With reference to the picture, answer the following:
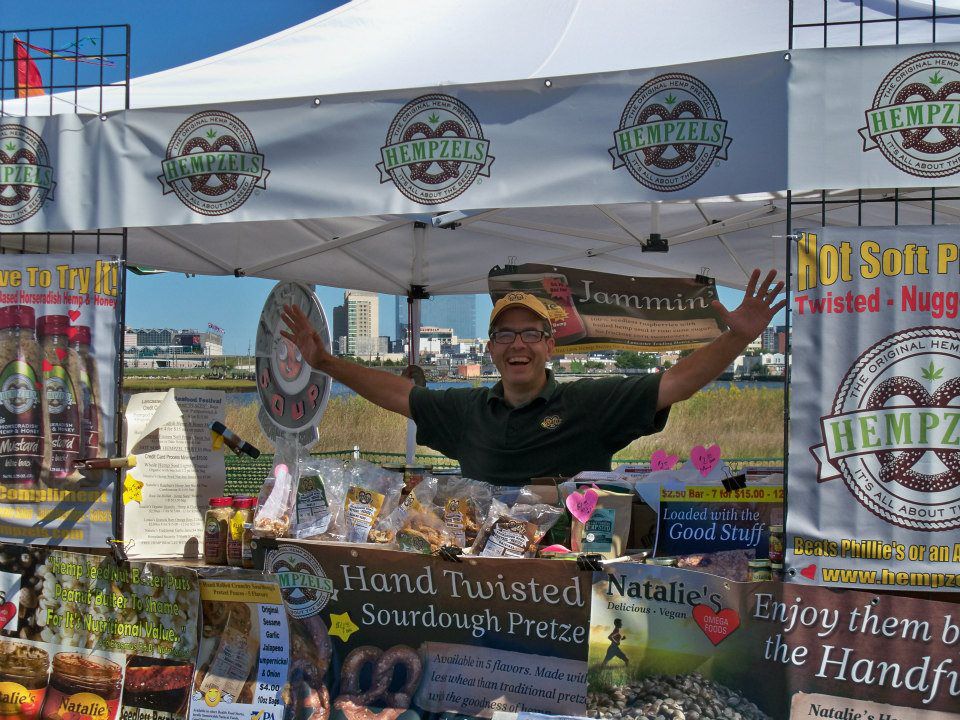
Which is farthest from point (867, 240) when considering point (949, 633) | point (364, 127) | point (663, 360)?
point (663, 360)

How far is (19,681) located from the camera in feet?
11.5

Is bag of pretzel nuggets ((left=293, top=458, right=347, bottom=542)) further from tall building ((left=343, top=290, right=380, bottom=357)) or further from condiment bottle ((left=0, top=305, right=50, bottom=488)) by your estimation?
tall building ((left=343, top=290, right=380, bottom=357))

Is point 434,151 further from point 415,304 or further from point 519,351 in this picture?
point 415,304

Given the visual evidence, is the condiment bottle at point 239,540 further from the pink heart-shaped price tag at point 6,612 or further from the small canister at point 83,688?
the pink heart-shaped price tag at point 6,612

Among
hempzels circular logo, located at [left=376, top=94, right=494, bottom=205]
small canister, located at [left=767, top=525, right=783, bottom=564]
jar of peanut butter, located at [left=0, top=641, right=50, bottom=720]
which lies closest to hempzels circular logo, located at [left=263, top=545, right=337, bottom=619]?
jar of peanut butter, located at [left=0, top=641, right=50, bottom=720]

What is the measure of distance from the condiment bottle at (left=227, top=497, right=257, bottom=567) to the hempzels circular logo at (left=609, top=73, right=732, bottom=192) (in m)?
1.83

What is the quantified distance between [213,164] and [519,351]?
147 cm

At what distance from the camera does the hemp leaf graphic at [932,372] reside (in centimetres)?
264

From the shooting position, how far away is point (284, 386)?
5.42 m

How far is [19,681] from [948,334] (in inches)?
136

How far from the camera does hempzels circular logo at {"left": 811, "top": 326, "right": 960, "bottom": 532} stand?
2.63 meters

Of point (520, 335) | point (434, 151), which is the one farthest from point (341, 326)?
point (434, 151)

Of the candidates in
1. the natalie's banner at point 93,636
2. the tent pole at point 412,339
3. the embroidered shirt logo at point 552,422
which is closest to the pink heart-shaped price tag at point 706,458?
the embroidered shirt logo at point 552,422

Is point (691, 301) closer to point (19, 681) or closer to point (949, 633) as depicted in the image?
point (949, 633)
